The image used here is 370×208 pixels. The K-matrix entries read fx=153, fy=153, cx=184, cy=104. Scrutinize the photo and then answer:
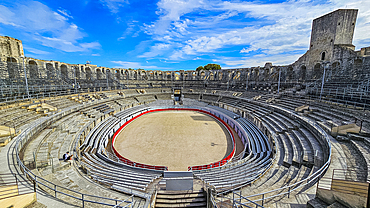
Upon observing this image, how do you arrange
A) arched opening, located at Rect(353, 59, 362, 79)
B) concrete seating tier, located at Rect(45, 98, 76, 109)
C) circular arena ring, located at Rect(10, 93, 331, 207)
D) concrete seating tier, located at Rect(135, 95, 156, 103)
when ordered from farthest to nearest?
concrete seating tier, located at Rect(135, 95, 156, 103)
concrete seating tier, located at Rect(45, 98, 76, 109)
arched opening, located at Rect(353, 59, 362, 79)
circular arena ring, located at Rect(10, 93, 331, 207)

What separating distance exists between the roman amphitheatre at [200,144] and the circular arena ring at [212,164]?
86 millimetres

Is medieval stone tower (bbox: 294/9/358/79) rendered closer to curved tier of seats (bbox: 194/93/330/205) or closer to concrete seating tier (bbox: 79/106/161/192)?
curved tier of seats (bbox: 194/93/330/205)

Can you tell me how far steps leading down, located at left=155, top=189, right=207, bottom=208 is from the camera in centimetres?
783

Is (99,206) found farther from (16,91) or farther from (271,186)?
(16,91)

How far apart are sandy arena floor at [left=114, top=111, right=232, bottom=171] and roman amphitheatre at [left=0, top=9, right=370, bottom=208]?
0.13 m

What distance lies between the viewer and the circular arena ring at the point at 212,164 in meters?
6.93

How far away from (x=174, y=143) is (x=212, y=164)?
6.10m

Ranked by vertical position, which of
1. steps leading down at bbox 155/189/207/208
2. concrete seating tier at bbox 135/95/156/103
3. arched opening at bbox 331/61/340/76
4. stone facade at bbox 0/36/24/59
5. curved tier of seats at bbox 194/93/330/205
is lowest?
steps leading down at bbox 155/189/207/208

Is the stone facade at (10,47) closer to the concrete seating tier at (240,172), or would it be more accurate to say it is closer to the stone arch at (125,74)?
the stone arch at (125,74)

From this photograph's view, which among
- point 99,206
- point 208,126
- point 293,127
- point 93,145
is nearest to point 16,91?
point 93,145

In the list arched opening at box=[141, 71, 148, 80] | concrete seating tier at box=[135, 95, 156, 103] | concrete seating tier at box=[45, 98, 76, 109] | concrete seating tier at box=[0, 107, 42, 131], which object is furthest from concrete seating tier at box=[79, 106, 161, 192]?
arched opening at box=[141, 71, 148, 80]

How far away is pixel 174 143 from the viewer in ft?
59.7

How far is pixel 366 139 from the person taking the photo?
30.9ft

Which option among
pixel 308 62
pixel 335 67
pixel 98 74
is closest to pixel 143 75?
pixel 98 74
